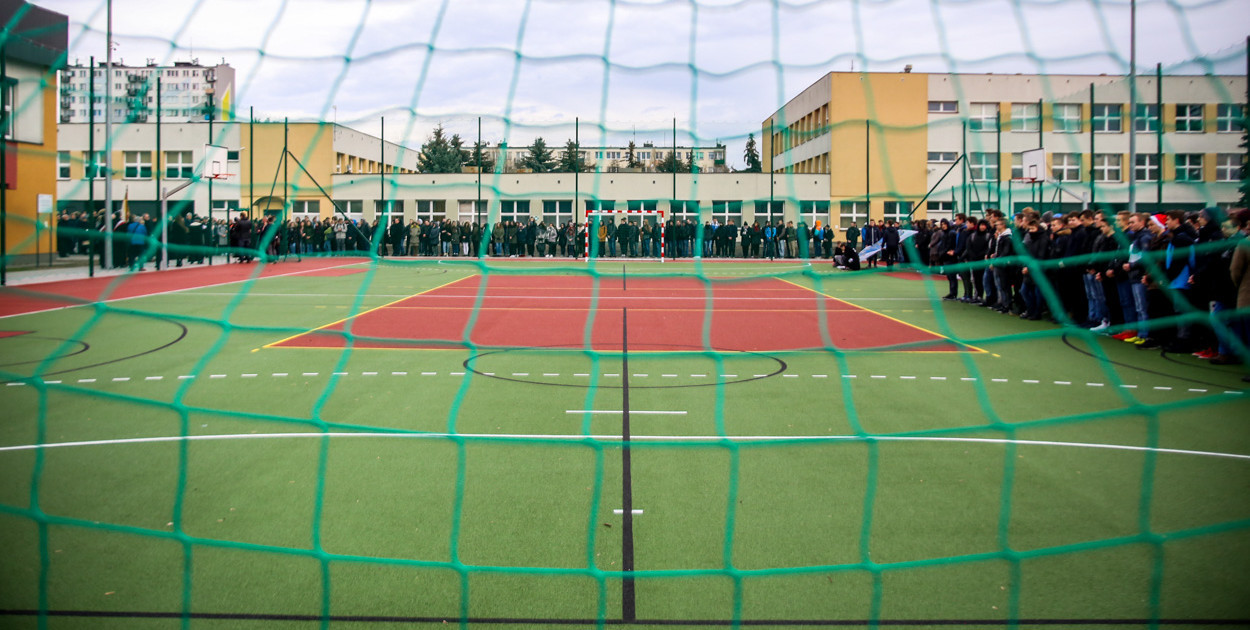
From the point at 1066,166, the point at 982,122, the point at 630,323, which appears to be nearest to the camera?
the point at 982,122

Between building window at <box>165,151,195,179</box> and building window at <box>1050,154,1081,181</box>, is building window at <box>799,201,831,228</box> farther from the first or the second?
building window at <box>165,151,195,179</box>

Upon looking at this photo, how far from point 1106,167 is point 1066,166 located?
4.94ft

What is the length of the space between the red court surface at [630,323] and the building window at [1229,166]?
2771 millimetres

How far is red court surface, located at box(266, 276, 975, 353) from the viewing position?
982cm

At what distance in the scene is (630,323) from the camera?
11.8 m

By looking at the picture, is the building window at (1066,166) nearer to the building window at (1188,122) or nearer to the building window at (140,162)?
the building window at (1188,122)

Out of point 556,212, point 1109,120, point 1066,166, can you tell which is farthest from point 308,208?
point 1109,120

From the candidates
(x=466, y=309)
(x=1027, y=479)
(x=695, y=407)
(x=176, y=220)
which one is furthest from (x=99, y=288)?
(x=1027, y=479)

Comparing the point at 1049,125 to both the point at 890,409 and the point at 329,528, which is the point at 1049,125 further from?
the point at 329,528

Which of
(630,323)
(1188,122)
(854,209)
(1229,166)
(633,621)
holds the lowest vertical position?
(633,621)

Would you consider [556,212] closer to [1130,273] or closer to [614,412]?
[1130,273]

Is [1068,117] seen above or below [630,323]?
above

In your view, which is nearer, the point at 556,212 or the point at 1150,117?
the point at 1150,117

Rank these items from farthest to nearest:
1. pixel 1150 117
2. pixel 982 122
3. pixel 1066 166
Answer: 1. pixel 1066 166
2. pixel 1150 117
3. pixel 982 122
